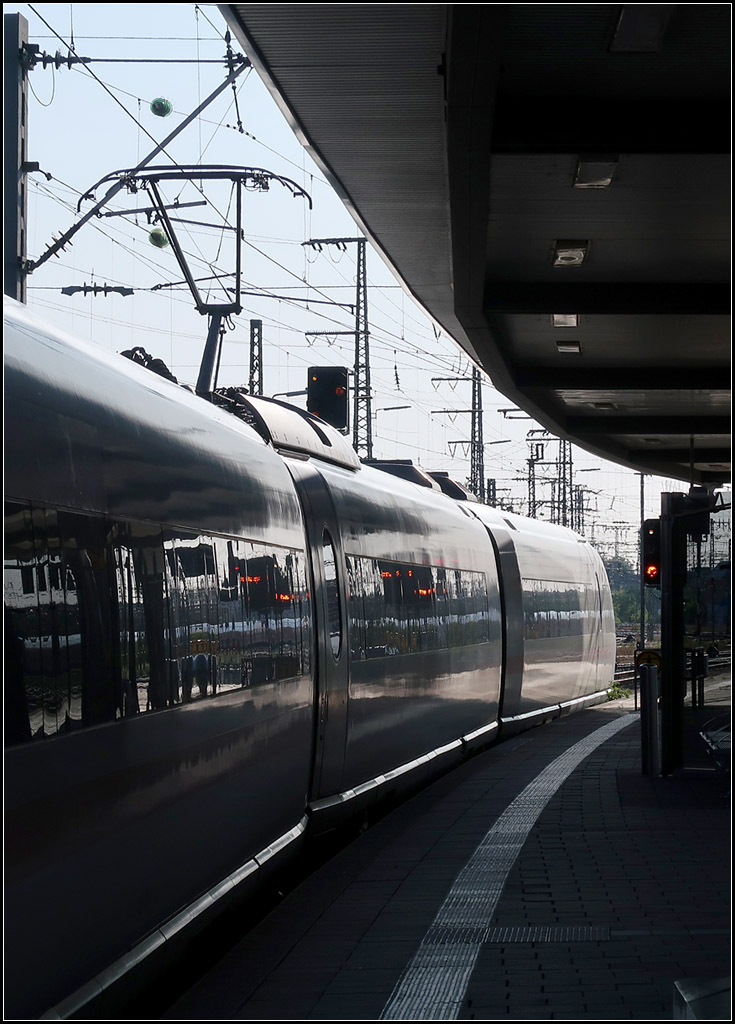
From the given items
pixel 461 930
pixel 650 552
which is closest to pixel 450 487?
pixel 650 552

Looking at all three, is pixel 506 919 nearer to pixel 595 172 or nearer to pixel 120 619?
pixel 120 619

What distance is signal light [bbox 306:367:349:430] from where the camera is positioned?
18.0 metres

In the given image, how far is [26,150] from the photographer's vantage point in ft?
46.6

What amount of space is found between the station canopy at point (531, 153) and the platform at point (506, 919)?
387cm

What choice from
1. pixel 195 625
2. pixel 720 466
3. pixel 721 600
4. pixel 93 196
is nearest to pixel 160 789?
pixel 195 625

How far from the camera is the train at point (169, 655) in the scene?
16.9 feet

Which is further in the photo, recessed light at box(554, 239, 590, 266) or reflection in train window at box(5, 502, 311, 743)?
recessed light at box(554, 239, 590, 266)

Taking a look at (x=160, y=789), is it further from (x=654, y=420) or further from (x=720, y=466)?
(x=720, y=466)

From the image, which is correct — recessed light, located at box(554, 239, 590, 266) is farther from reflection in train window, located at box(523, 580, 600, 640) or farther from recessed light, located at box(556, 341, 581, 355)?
reflection in train window, located at box(523, 580, 600, 640)

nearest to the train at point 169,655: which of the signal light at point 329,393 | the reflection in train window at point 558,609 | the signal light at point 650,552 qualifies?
the signal light at point 650,552

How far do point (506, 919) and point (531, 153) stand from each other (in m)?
4.50

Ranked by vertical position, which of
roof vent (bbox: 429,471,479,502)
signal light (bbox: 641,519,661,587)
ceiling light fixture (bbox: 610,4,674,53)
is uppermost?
ceiling light fixture (bbox: 610,4,674,53)

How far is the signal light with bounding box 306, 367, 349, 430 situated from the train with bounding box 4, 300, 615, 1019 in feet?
11.1

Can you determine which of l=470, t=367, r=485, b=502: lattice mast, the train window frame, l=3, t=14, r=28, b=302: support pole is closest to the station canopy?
the train window frame
